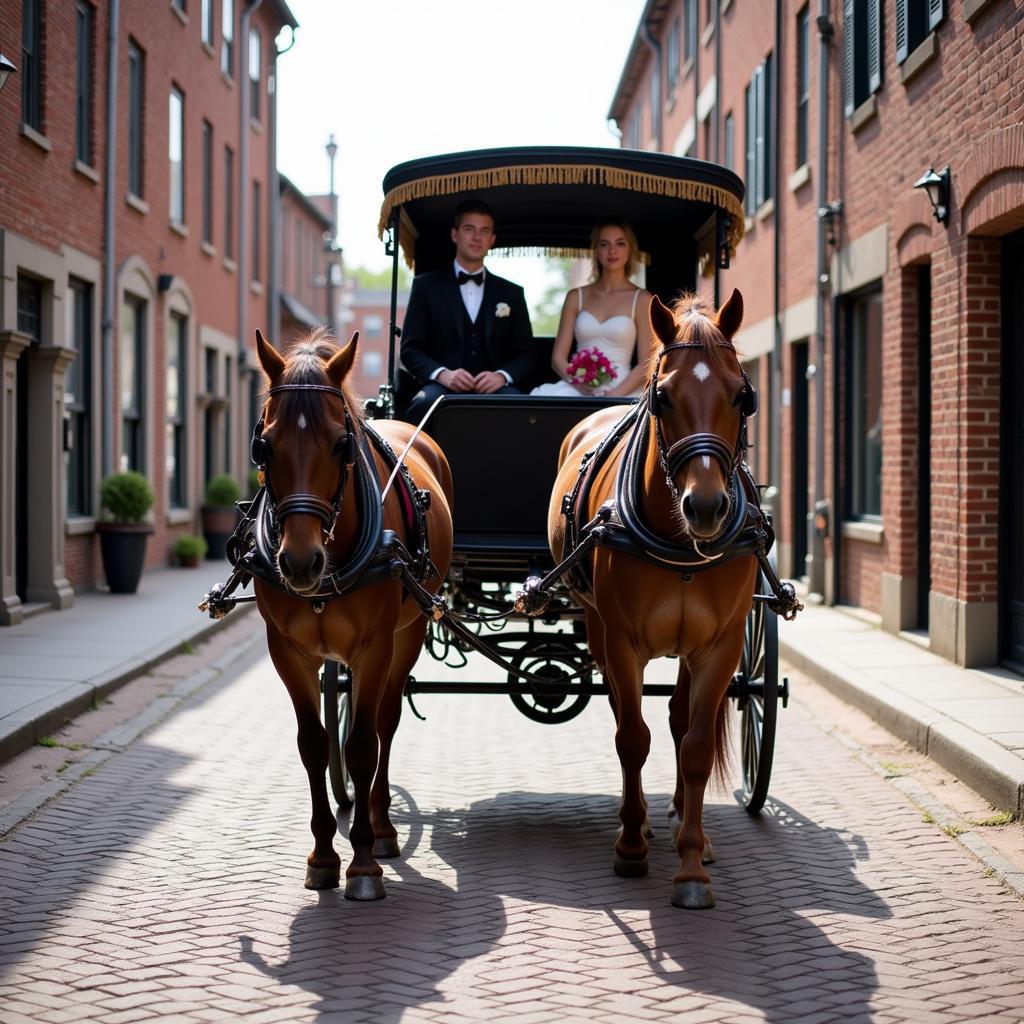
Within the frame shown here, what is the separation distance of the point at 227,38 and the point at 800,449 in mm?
14008

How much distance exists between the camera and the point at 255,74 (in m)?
29.2

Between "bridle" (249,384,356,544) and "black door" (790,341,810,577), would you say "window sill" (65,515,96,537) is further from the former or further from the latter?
"bridle" (249,384,356,544)

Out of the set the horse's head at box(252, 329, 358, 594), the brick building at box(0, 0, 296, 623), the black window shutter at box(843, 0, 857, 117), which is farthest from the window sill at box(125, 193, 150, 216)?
the horse's head at box(252, 329, 358, 594)

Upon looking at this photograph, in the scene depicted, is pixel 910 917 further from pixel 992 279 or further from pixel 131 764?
pixel 992 279

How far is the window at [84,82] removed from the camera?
17.3 meters

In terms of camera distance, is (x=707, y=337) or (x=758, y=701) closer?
(x=707, y=337)

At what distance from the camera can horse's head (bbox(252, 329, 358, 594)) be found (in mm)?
4871

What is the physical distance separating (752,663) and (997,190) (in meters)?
4.66

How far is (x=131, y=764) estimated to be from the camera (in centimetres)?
821

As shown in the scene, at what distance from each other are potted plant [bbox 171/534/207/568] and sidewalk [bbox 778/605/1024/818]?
10.9 meters

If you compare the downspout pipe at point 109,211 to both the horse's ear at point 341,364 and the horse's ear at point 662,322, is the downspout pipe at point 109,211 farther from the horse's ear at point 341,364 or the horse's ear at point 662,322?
the horse's ear at point 662,322

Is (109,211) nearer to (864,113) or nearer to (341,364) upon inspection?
(864,113)

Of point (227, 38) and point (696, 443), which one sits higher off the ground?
point (227, 38)

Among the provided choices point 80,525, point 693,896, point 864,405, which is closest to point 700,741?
point 693,896
